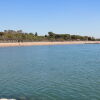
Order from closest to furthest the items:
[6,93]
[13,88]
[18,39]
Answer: [6,93] → [13,88] → [18,39]

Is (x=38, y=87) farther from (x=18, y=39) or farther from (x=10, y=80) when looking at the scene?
(x=18, y=39)

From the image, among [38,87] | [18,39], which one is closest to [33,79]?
[38,87]

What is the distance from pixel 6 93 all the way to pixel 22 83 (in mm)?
3669

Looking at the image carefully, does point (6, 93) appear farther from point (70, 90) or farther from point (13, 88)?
point (70, 90)

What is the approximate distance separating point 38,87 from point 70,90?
2.74m

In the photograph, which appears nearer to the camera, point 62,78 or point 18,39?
point 62,78

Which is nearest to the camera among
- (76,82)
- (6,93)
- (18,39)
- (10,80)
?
(6,93)

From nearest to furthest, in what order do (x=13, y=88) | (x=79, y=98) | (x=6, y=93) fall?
(x=79, y=98) → (x=6, y=93) → (x=13, y=88)

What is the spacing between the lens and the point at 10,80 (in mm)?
23016

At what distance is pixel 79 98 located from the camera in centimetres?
1656

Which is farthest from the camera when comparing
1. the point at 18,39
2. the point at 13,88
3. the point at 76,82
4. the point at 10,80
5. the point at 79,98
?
the point at 18,39

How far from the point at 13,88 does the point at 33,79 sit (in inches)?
158

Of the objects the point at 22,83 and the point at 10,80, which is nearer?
the point at 22,83

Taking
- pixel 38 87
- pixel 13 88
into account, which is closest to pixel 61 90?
pixel 38 87
